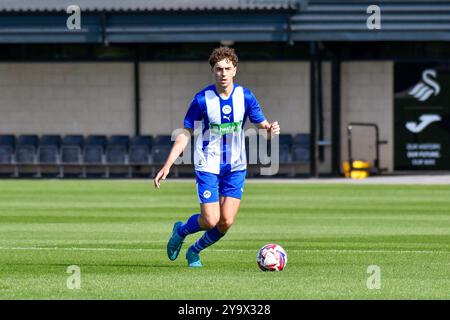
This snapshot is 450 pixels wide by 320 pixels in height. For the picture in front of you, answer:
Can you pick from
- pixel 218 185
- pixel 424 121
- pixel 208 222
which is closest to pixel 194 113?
pixel 218 185

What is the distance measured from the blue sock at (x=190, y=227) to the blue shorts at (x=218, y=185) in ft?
0.98

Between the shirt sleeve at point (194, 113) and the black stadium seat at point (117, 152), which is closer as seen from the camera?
the shirt sleeve at point (194, 113)

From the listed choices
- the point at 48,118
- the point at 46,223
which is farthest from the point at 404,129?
the point at 46,223

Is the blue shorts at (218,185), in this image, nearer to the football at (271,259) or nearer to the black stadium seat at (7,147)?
the football at (271,259)

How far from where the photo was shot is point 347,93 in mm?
38031

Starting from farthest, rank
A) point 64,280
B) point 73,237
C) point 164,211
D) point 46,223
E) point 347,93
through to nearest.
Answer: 1. point 347,93
2. point 164,211
3. point 46,223
4. point 73,237
5. point 64,280

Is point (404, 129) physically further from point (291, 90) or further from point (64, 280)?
point (64, 280)

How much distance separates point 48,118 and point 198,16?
6.32m

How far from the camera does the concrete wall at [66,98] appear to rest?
3894 centimetres

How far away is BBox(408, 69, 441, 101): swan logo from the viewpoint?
3778 centimetres

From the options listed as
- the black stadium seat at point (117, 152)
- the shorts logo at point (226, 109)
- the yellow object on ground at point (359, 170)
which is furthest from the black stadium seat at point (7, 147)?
the shorts logo at point (226, 109)

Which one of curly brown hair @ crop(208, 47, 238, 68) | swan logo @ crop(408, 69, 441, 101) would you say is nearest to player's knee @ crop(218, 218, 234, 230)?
curly brown hair @ crop(208, 47, 238, 68)

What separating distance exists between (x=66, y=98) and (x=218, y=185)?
26.5 meters

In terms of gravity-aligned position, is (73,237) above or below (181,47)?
below
